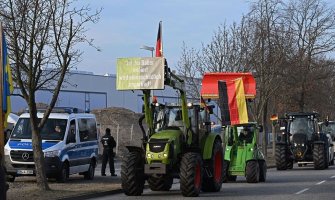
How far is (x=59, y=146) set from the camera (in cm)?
2406

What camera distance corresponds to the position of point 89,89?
237 ft

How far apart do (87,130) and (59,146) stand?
2.59 meters

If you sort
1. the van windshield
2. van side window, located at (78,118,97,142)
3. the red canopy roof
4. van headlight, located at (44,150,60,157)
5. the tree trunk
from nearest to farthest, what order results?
the tree trunk, van headlight, located at (44,150,60,157), the van windshield, van side window, located at (78,118,97,142), the red canopy roof

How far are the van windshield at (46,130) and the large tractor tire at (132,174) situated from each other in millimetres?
4649

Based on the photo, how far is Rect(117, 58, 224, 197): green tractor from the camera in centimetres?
2016

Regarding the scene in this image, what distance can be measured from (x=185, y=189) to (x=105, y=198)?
2.40 m

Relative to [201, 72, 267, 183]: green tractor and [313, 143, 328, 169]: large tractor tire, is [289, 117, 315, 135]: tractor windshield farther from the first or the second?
[201, 72, 267, 183]: green tractor

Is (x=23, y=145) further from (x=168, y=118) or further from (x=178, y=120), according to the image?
(x=178, y=120)

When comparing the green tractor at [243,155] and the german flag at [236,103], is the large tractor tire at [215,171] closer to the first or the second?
the green tractor at [243,155]

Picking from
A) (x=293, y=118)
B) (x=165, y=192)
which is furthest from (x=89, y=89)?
(x=165, y=192)

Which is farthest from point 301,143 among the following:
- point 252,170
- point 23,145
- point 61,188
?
point 61,188

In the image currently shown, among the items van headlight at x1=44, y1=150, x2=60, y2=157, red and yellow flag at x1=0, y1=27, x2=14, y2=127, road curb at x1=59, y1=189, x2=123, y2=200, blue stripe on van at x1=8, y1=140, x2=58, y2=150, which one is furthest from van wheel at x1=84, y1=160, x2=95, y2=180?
red and yellow flag at x1=0, y1=27, x2=14, y2=127

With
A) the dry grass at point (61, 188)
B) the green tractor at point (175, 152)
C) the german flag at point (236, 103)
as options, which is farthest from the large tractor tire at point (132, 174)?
the german flag at point (236, 103)

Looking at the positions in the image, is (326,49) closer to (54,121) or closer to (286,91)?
(286,91)
